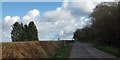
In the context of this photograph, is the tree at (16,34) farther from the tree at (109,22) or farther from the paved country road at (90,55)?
the tree at (109,22)

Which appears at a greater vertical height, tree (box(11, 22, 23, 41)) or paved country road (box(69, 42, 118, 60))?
tree (box(11, 22, 23, 41))

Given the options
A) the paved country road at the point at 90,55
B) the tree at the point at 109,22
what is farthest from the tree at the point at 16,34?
the tree at the point at 109,22

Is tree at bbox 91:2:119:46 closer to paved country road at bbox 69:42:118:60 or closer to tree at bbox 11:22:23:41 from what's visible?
Answer: paved country road at bbox 69:42:118:60

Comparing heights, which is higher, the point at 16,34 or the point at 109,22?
the point at 109,22

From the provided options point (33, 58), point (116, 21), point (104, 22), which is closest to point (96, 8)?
point (104, 22)

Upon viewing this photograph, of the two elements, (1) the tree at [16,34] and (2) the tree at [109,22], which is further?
(2) the tree at [109,22]

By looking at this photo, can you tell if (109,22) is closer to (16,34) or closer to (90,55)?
(16,34)

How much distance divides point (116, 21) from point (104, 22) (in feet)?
24.1

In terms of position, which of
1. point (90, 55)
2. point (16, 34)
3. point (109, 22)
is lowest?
point (90, 55)

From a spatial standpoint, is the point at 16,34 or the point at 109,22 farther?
the point at 109,22

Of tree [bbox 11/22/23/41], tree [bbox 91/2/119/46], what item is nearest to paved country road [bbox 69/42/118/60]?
tree [bbox 11/22/23/41]

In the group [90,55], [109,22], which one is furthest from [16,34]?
[90,55]

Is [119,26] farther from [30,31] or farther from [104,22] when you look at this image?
[30,31]

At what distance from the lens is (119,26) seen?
56.0 m
